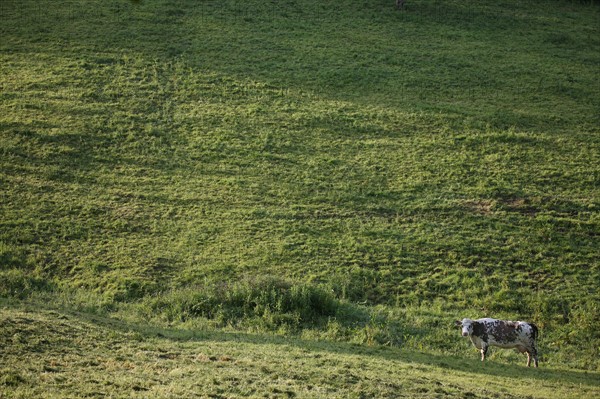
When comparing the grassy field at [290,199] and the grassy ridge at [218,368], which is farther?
the grassy field at [290,199]

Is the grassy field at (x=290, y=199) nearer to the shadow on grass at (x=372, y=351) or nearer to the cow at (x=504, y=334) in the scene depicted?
the shadow on grass at (x=372, y=351)

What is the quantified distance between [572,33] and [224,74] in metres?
28.9

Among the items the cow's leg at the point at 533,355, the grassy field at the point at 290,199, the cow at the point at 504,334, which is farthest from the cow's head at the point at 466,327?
the cow's leg at the point at 533,355

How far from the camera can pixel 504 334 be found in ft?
64.7

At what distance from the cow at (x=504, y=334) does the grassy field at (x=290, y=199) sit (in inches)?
26.2

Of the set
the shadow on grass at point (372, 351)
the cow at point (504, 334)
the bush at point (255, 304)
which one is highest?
the cow at point (504, 334)

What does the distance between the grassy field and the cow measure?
2.18 feet

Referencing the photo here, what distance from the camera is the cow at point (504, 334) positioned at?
19719 millimetres

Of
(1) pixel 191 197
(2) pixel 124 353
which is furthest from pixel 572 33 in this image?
(2) pixel 124 353

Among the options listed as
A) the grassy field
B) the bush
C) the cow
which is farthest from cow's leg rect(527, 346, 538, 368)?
the bush

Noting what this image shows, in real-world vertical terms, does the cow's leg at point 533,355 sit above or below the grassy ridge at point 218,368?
below

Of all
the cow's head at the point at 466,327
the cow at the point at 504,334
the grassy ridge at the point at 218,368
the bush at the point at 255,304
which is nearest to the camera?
the grassy ridge at the point at 218,368

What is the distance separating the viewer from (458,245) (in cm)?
2927

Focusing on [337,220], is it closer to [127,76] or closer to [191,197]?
[191,197]
